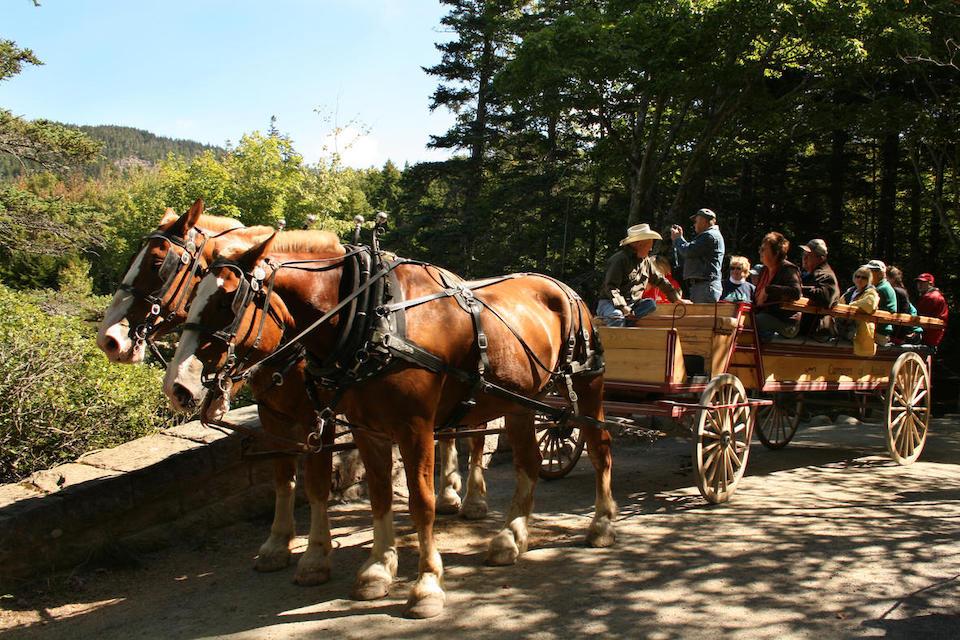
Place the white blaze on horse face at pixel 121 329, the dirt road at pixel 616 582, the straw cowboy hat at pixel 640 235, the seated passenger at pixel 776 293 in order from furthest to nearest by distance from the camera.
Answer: the seated passenger at pixel 776 293 < the straw cowboy hat at pixel 640 235 < the white blaze on horse face at pixel 121 329 < the dirt road at pixel 616 582

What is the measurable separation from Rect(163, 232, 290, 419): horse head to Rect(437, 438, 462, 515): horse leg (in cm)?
295

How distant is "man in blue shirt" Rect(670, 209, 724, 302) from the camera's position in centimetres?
768

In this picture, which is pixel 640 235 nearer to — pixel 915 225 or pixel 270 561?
pixel 270 561

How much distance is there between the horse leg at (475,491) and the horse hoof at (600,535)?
1.30m

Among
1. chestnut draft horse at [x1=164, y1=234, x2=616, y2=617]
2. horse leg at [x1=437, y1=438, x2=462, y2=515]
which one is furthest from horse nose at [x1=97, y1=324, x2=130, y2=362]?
horse leg at [x1=437, y1=438, x2=462, y2=515]

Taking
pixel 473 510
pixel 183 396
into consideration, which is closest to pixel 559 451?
pixel 473 510

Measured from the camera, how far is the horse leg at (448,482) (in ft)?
21.8

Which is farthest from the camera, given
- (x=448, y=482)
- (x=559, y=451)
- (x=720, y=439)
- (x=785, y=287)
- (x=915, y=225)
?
(x=915, y=225)

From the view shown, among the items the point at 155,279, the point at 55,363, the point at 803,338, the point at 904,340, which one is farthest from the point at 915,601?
the point at 55,363

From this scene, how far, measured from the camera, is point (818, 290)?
7484mm

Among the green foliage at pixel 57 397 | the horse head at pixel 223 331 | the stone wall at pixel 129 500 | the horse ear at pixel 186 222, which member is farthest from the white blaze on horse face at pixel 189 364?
the green foliage at pixel 57 397

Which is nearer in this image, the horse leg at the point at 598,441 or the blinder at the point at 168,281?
the blinder at the point at 168,281

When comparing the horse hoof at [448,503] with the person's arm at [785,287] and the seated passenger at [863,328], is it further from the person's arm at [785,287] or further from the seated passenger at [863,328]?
the seated passenger at [863,328]

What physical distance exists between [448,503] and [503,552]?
165cm
